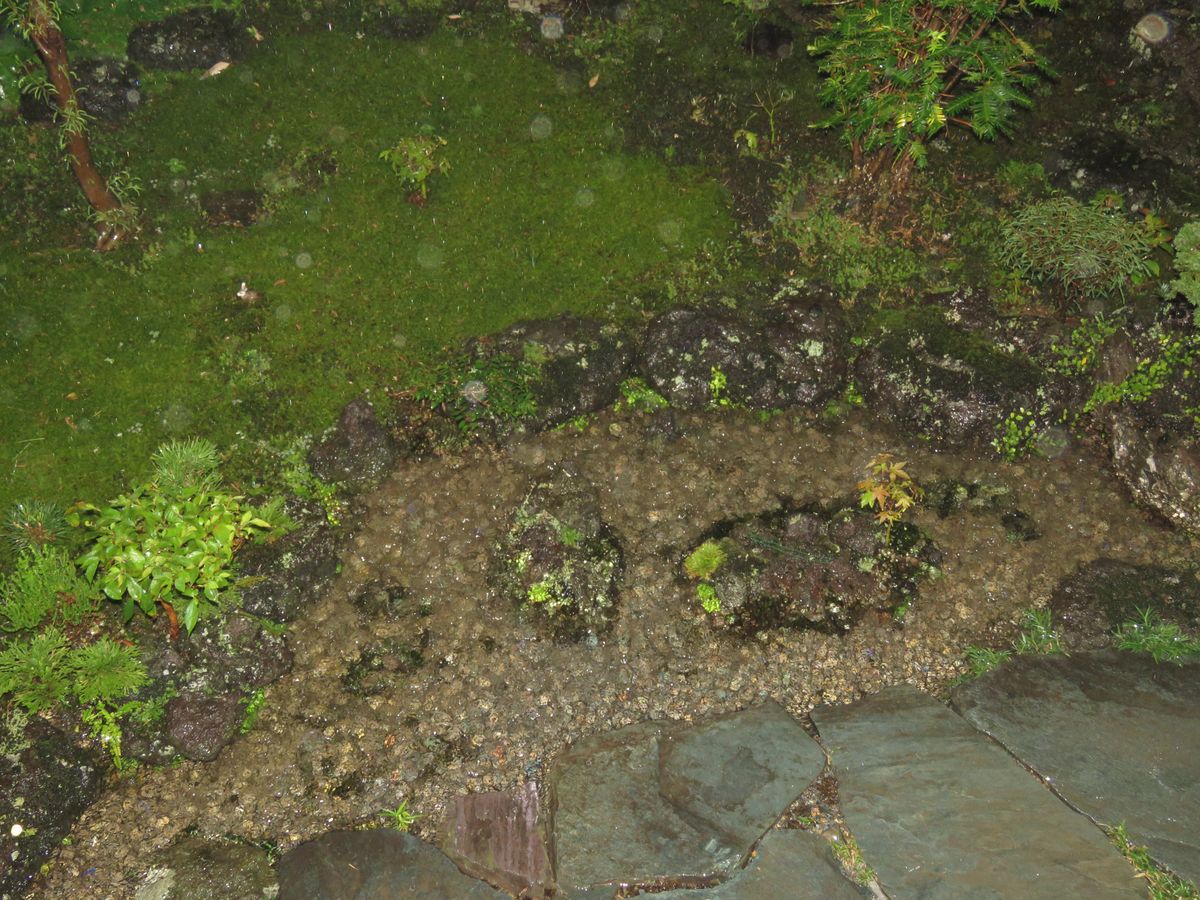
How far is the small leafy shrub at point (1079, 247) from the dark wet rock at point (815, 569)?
262 cm

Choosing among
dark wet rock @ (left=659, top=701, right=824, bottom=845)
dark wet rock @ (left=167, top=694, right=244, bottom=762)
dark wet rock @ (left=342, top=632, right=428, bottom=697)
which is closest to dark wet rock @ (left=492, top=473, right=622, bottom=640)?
dark wet rock @ (left=342, top=632, right=428, bottom=697)

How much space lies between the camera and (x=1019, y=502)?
574cm

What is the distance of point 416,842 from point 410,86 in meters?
6.93

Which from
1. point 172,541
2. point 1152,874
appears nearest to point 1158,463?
point 1152,874

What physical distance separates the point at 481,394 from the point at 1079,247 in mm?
4952

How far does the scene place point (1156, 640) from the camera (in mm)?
4992

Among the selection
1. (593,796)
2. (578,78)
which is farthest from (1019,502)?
(578,78)

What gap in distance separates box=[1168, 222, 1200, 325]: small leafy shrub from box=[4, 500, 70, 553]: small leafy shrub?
797cm

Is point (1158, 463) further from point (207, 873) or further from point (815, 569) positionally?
point (207, 873)

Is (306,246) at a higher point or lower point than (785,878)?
higher

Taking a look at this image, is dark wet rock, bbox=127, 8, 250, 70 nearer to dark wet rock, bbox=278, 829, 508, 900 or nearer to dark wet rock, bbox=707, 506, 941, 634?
dark wet rock, bbox=707, 506, 941, 634

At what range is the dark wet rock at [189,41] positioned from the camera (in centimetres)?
736

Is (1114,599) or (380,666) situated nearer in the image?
(380,666)

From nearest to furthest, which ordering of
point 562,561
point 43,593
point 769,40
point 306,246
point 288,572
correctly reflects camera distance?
point 43,593 → point 288,572 → point 562,561 → point 306,246 → point 769,40
